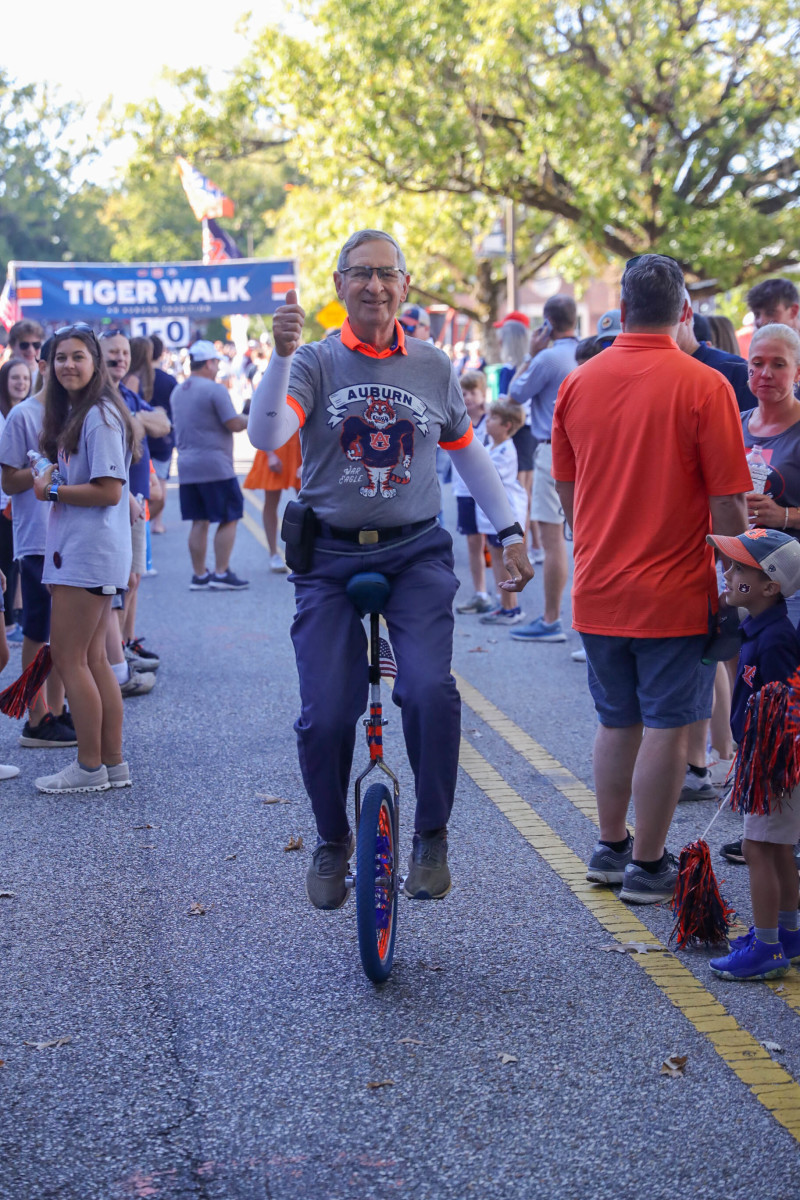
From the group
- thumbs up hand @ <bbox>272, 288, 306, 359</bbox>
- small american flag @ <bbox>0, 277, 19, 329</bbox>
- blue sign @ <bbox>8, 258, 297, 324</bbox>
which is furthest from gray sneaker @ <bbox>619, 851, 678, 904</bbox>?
small american flag @ <bbox>0, 277, 19, 329</bbox>

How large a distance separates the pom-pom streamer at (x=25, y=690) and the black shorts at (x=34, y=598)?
1.74 ft

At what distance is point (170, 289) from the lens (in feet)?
69.0

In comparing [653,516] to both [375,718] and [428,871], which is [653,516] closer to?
[375,718]

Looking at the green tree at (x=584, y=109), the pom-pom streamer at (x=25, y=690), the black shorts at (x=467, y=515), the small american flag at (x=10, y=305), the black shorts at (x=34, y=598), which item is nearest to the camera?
the pom-pom streamer at (x=25, y=690)

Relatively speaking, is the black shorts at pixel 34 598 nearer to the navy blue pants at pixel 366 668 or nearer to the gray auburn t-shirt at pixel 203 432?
the navy blue pants at pixel 366 668

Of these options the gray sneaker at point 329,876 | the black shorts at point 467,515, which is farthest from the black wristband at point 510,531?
the black shorts at point 467,515

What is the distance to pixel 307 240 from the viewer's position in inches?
1192

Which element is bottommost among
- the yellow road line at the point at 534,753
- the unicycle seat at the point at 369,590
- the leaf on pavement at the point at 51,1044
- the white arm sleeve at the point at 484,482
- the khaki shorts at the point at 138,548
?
the leaf on pavement at the point at 51,1044

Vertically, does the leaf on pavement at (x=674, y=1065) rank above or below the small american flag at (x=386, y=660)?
below

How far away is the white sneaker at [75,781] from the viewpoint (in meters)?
6.42

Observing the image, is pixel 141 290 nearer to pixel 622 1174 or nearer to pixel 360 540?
pixel 360 540

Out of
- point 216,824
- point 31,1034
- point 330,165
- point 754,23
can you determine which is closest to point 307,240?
point 330,165

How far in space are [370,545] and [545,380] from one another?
230 inches

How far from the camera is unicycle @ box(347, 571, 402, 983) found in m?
4.00
